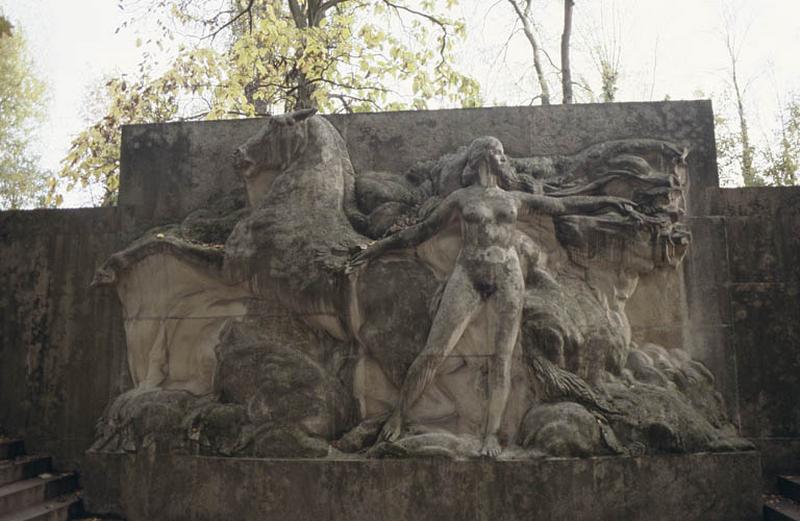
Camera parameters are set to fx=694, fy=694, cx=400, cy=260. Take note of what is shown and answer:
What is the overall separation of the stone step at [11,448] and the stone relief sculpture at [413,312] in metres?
1.89

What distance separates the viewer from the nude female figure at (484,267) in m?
6.45

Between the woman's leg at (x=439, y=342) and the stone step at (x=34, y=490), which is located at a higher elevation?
the woman's leg at (x=439, y=342)

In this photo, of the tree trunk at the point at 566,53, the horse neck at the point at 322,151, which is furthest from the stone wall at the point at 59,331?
the tree trunk at the point at 566,53

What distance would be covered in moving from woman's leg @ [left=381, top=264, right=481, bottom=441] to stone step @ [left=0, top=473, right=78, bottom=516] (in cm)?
394

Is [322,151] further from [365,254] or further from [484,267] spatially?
[484,267]

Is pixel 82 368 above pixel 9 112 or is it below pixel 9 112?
below

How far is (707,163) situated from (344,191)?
400 cm

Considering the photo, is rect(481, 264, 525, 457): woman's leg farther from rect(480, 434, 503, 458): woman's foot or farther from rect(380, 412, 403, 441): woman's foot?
rect(380, 412, 403, 441): woman's foot

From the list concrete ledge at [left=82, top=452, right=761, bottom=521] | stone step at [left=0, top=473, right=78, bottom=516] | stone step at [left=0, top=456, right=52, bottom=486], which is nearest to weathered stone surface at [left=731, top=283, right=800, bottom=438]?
concrete ledge at [left=82, top=452, right=761, bottom=521]

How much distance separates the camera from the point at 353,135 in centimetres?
800

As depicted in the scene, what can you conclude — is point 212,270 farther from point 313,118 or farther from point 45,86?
point 45,86

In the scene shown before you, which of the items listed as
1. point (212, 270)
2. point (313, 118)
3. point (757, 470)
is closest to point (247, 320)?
point (212, 270)

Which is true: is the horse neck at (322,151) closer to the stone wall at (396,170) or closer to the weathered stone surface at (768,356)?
the stone wall at (396,170)

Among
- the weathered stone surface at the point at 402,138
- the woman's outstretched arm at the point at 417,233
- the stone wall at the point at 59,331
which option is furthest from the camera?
the stone wall at the point at 59,331
